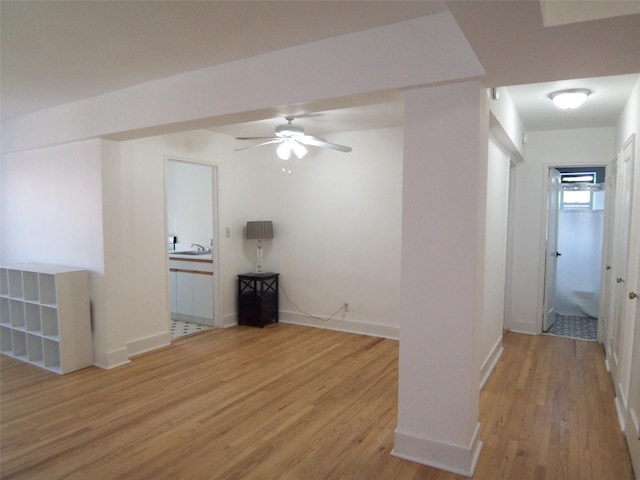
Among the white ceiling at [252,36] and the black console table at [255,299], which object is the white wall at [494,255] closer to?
the white ceiling at [252,36]

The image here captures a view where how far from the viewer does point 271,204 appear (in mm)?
5574

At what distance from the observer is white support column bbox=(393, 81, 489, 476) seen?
6.99 feet

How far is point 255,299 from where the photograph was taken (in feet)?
17.2

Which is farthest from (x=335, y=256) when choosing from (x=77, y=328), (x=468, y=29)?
(x=468, y=29)

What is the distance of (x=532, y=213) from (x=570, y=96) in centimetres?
196

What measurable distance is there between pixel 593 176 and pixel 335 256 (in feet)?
16.9

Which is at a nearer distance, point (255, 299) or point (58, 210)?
point (58, 210)

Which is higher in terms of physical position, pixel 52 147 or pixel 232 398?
pixel 52 147

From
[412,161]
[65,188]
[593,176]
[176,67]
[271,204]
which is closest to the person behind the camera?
[412,161]

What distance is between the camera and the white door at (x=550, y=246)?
4.96 m

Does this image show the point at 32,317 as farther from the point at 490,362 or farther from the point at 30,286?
the point at 490,362

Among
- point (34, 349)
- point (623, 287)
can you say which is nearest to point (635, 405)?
point (623, 287)

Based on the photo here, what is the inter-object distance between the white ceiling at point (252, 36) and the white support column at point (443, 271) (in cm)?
34

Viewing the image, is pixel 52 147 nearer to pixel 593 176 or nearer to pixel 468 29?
pixel 468 29
